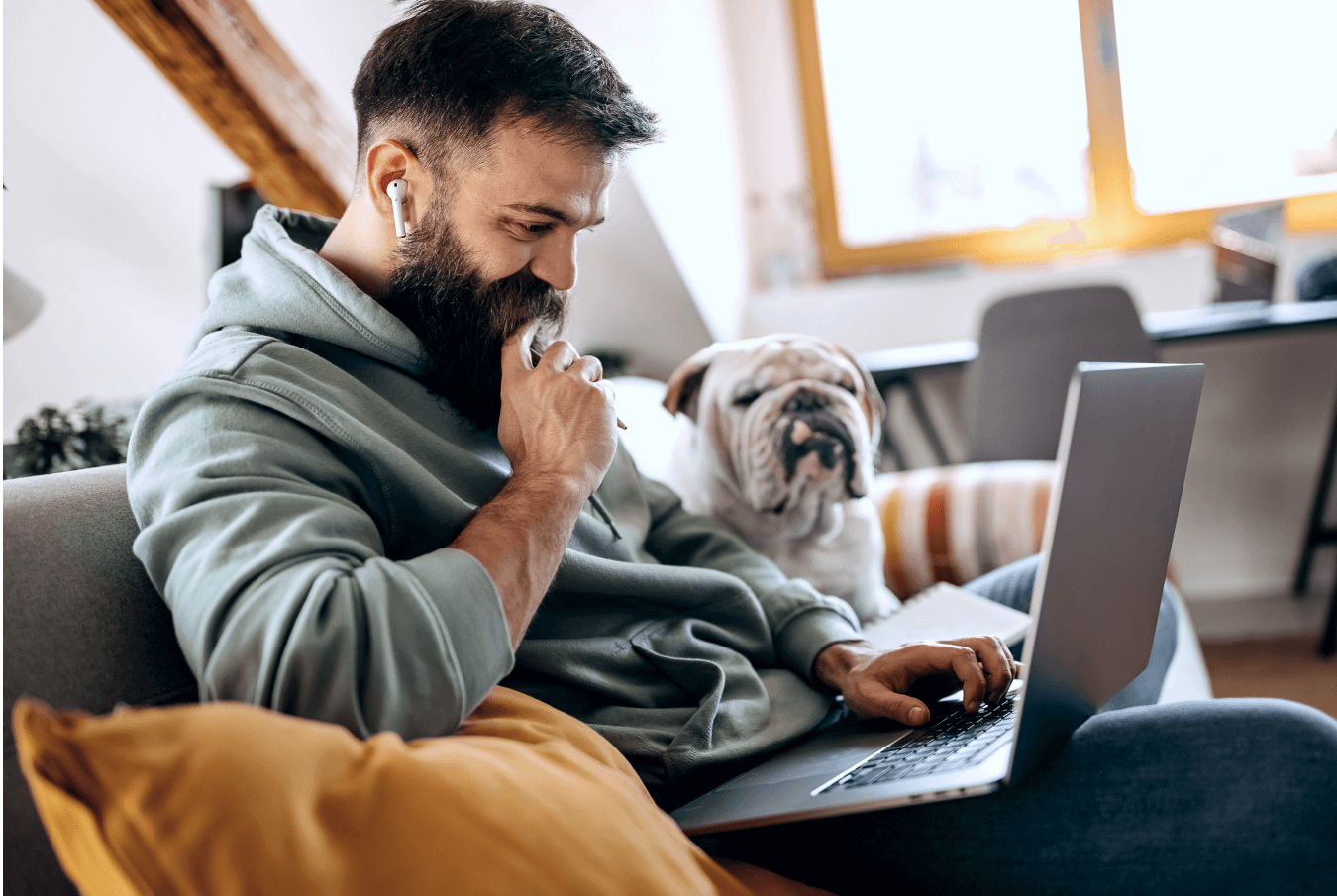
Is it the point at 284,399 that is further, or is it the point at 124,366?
the point at 124,366

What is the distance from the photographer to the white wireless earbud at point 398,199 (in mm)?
906

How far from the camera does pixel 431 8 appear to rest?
95 cm

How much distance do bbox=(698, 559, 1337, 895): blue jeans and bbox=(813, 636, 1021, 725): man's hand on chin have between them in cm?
13

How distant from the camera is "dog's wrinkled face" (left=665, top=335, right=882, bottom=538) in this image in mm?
1293

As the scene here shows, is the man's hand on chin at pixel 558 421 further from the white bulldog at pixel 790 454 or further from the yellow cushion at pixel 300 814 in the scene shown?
the white bulldog at pixel 790 454

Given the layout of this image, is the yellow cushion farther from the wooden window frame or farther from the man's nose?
the wooden window frame

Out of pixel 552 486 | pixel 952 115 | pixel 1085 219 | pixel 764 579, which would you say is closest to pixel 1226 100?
pixel 1085 219

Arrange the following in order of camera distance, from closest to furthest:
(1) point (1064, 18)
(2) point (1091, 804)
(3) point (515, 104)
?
(2) point (1091, 804) < (3) point (515, 104) < (1) point (1064, 18)

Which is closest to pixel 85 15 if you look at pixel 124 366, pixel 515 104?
pixel 124 366

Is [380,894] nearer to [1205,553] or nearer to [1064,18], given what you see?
[1205,553]

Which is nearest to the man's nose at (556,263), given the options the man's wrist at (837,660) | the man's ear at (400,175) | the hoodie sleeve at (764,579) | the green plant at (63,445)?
the man's ear at (400,175)

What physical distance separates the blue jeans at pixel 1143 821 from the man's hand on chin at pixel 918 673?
127mm

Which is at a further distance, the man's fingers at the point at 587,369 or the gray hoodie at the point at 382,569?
the man's fingers at the point at 587,369

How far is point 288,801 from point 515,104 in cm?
64
